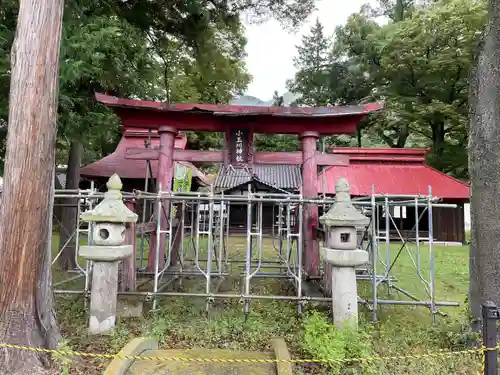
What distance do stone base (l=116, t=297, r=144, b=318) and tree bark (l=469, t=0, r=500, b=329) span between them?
497 cm

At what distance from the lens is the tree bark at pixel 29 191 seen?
4000 mm

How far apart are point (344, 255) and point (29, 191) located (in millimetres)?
4136

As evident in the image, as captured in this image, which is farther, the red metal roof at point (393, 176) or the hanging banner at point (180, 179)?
the red metal roof at point (393, 176)

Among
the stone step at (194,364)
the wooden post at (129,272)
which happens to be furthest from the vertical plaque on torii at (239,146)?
the stone step at (194,364)

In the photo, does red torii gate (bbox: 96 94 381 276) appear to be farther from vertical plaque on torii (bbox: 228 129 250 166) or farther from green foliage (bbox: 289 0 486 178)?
green foliage (bbox: 289 0 486 178)

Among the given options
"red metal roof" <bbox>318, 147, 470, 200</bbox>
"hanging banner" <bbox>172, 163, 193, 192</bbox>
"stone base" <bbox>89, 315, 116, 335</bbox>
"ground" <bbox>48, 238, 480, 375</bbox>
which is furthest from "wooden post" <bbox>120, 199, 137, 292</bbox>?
"red metal roof" <bbox>318, 147, 470, 200</bbox>

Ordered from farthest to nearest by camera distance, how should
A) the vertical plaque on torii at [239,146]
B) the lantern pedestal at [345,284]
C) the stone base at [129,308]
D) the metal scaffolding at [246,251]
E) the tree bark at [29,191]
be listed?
1. the vertical plaque on torii at [239,146]
2. the stone base at [129,308]
3. the metal scaffolding at [246,251]
4. the lantern pedestal at [345,284]
5. the tree bark at [29,191]

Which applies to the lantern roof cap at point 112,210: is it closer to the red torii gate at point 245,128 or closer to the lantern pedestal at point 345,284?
the red torii gate at point 245,128

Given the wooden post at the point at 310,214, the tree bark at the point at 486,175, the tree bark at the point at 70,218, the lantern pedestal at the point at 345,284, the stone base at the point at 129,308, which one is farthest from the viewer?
the tree bark at the point at 70,218

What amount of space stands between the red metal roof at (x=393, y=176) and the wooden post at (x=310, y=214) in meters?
9.72

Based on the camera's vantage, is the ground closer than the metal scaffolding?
Yes

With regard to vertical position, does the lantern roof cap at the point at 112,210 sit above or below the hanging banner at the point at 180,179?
below

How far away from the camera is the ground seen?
4.25 meters

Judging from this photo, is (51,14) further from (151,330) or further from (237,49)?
(237,49)
